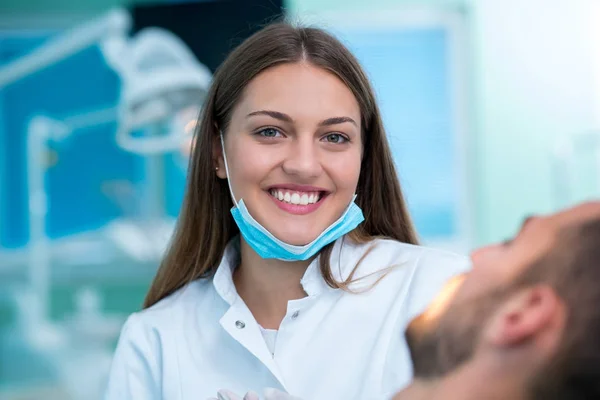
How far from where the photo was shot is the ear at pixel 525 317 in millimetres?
503

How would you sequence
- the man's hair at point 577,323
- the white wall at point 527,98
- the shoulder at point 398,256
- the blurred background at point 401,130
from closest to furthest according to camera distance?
the man's hair at point 577,323 → the shoulder at point 398,256 → the blurred background at point 401,130 → the white wall at point 527,98

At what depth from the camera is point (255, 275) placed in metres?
1.28

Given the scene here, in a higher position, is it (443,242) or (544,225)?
(544,225)

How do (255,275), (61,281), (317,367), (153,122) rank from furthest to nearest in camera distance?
(61,281)
(153,122)
(255,275)
(317,367)

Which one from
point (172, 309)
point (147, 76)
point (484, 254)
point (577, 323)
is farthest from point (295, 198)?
point (147, 76)

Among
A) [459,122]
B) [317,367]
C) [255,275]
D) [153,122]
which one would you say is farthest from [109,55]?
[459,122]

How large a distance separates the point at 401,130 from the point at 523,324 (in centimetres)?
373

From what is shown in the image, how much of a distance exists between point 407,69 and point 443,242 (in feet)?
3.13

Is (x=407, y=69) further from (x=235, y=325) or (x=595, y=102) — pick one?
(x=235, y=325)

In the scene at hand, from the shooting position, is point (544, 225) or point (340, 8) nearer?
point (544, 225)

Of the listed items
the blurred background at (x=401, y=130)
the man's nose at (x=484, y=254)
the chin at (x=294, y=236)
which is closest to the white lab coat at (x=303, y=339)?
the chin at (x=294, y=236)

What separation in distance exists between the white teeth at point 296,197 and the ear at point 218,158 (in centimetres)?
19

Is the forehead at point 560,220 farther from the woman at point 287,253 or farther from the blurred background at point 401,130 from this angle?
the blurred background at point 401,130

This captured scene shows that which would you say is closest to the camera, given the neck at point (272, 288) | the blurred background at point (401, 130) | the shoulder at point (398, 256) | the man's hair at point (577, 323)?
the man's hair at point (577, 323)
